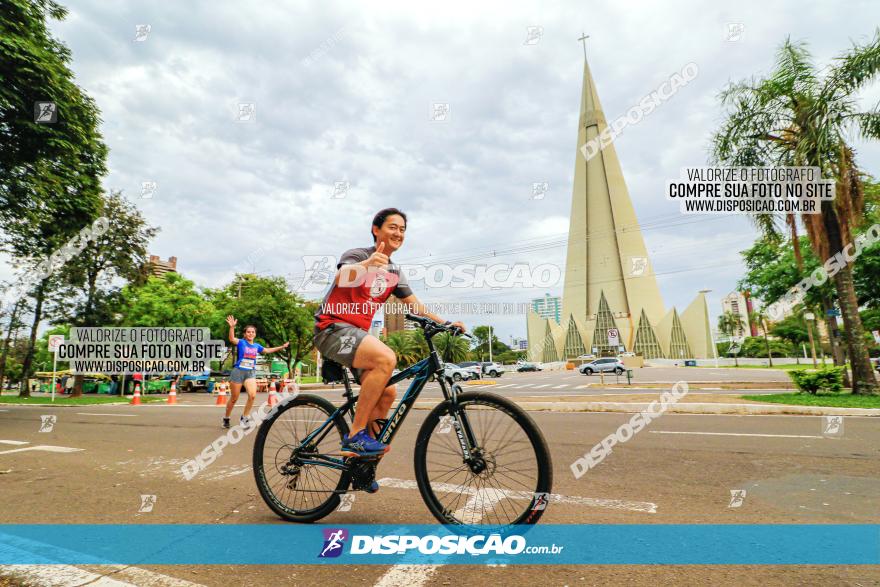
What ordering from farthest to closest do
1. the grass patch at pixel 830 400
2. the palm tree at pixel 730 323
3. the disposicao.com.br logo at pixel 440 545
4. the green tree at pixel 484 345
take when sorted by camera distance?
the green tree at pixel 484 345 → the palm tree at pixel 730 323 → the grass patch at pixel 830 400 → the disposicao.com.br logo at pixel 440 545

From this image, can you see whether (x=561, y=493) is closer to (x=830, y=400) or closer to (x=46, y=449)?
(x=46, y=449)

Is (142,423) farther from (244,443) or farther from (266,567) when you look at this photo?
(266,567)

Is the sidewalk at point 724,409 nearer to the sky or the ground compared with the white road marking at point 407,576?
nearer to the ground

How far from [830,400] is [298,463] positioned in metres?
12.9

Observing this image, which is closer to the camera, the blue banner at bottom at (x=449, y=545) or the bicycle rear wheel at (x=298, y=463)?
the blue banner at bottom at (x=449, y=545)

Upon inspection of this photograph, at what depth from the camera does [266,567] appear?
7.75 ft

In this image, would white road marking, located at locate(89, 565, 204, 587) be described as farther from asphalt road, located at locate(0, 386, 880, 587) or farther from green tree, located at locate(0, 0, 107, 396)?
green tree, located at locate(0, 0, 107, 396)

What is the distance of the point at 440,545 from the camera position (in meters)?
2.60

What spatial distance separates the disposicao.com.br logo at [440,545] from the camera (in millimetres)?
2520

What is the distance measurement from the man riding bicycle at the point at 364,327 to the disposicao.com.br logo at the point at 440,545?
495mm

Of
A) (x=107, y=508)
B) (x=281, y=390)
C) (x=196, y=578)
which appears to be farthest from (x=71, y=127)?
(x=281, y=390)

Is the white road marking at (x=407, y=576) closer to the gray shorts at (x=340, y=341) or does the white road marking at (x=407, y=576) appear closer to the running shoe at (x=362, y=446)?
the running shoe at (x=362, y=446)

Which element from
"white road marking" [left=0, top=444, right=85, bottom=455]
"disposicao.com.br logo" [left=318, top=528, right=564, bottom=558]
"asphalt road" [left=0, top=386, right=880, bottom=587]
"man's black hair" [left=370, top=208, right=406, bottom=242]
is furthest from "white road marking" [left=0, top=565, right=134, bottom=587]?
"white road marking" [left=0, top=444, right=85, bottom=455]

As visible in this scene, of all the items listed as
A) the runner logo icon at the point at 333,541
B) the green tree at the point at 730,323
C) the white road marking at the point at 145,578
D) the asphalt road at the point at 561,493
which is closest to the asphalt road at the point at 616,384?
the asphalt road at the point at 561,493
